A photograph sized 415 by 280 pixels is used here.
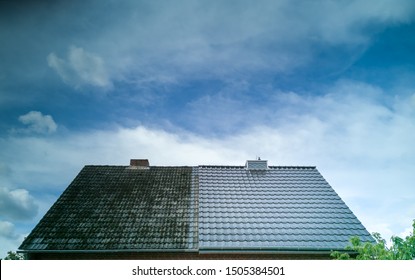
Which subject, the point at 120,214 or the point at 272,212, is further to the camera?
the point at 272,212

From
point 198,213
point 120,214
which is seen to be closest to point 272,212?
point 198,213

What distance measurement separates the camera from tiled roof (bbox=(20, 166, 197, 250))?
11.6m

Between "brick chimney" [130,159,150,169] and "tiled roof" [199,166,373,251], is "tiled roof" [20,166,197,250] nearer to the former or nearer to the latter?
"brick chimney" [130,159,150,169]

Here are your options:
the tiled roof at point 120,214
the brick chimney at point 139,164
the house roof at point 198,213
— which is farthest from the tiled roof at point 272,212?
the brick chimney at point 139,164

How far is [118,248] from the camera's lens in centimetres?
1137

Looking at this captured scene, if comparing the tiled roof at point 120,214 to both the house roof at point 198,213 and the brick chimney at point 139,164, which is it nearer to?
the house roof at point 198,213

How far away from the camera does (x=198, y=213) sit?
13055 mm

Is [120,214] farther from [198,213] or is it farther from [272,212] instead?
[272,212]

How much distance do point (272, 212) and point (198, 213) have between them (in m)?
3.38

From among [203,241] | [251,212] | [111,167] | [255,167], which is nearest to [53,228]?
[111,167]

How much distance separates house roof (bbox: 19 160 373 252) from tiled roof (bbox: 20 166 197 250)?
0.04 meters

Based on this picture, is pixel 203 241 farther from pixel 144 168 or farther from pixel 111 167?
pixel 111 167

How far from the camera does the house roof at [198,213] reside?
37.9ft

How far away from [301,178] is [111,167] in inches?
430
